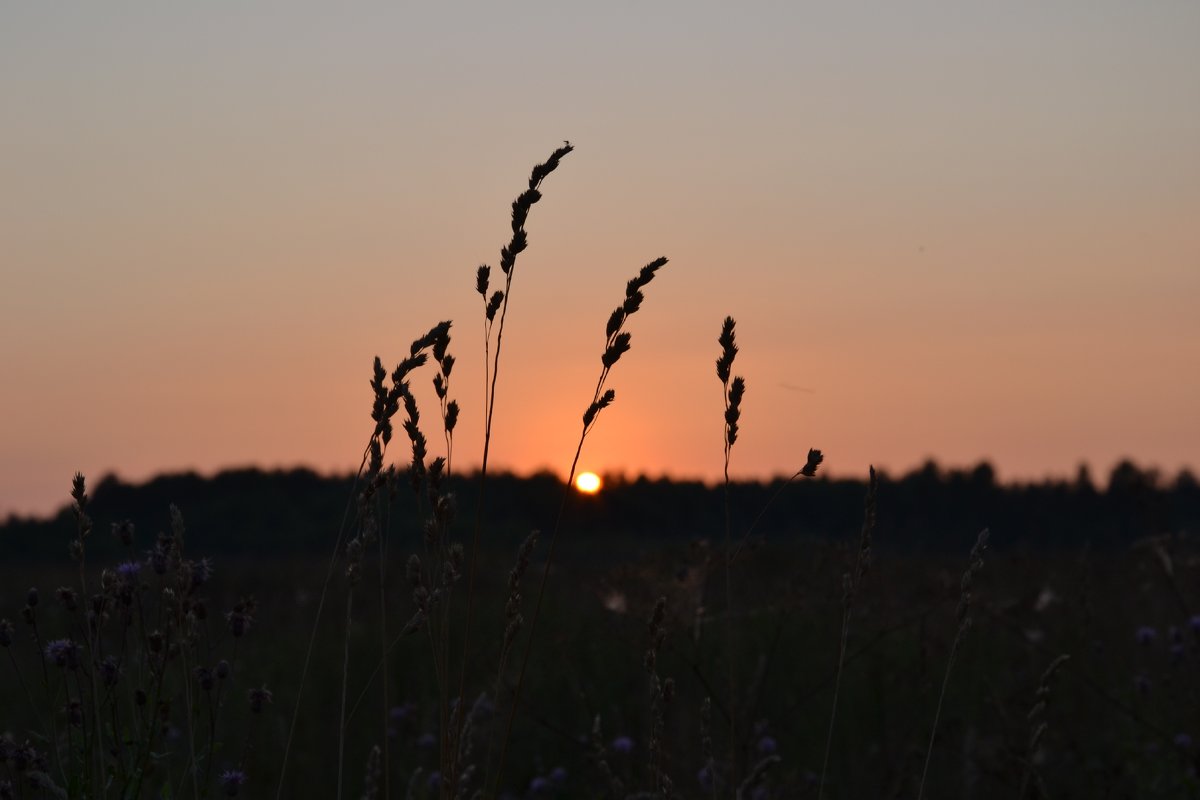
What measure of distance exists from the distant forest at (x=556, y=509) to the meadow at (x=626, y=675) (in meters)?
10.7

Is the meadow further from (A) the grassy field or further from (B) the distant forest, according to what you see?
(B) the distant forest

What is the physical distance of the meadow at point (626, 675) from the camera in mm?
2490

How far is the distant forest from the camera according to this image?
1197 inches

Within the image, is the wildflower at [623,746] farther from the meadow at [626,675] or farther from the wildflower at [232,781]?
the wildflower at [232,781]

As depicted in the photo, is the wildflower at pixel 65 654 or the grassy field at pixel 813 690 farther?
the grassy field at pixel 813 690

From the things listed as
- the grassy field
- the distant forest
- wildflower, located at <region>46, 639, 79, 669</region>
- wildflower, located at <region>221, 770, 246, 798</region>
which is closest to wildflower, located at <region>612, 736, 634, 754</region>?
the grassy field

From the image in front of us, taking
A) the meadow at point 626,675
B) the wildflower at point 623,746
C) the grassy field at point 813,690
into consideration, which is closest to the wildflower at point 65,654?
the meadow at point 626,675

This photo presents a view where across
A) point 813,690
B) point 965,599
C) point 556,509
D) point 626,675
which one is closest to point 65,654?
point 965,599

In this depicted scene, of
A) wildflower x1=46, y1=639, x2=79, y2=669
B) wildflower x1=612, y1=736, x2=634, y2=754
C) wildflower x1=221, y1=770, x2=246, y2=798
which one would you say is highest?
wildflower x1=46, y1=639, x2=79, y2=669

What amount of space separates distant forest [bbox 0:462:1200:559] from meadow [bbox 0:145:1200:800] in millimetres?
10731

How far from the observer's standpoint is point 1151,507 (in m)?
6.37

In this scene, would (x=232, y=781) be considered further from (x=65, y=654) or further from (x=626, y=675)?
(x=626, y=675)

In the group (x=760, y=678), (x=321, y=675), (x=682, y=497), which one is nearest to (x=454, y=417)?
(x=760, y=678)

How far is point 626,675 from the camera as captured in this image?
277 inches
